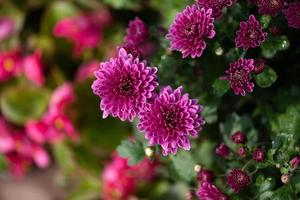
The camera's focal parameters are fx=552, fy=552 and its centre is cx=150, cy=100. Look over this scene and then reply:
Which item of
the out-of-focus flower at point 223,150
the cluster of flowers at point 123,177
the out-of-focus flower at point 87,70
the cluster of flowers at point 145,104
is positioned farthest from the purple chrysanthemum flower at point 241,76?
the out-of-focus flower at point 87,70

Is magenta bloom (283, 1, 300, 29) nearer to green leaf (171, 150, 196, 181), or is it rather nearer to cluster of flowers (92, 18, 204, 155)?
cluster of flowers (92, 18, 204, 155)

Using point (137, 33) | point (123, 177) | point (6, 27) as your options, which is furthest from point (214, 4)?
point (6, 27)

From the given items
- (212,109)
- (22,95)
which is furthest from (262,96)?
(22,95)

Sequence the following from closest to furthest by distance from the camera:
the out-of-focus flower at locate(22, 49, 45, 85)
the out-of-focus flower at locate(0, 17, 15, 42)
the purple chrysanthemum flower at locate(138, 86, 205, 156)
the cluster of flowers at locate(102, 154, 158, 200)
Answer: the purple chrysanthemum flower at locate(138, 86, 205, 156) → the cluster of flowers at locate(102, 154, 158, 200) → the out-of-focus flower at locate(22, 49, 45, 85) → the out-of-focus flower at locate(0, 17, 15, 42)

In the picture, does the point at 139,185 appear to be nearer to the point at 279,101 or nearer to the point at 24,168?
the point at 24,168

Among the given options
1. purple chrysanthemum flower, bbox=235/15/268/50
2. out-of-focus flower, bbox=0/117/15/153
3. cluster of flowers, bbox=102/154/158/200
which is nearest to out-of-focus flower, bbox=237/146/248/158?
purple chrysanthemum flower, bbox=235/15/268/50

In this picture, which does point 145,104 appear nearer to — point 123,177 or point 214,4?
point 214,4
